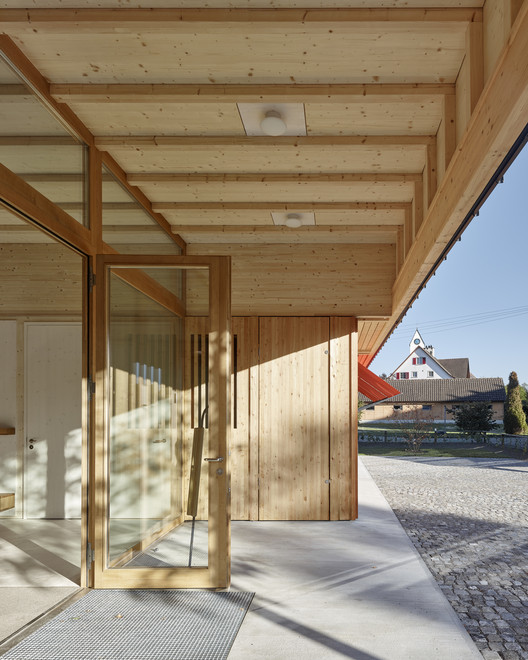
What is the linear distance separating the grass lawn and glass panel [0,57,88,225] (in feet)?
59.2

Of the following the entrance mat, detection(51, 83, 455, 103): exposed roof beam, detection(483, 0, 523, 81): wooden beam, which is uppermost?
detection(51, 83, 455, 103): exposed roof beam

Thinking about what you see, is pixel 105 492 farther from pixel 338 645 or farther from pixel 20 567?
pixel 338 645

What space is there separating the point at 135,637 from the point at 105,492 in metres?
1.13

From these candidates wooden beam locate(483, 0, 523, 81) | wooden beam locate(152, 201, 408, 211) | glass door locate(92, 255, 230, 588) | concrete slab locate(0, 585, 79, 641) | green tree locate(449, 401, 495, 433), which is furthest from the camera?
green tree locate(449, 401, 495, 433)

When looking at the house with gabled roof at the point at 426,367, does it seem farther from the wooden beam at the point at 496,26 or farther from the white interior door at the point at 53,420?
the wooden beam at the point at 496,26

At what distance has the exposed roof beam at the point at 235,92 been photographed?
359 cm

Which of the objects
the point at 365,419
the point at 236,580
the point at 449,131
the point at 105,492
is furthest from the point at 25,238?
the point at 365,419

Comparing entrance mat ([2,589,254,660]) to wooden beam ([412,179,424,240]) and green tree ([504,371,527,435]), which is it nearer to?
wooden beam ([412,179,424,240])

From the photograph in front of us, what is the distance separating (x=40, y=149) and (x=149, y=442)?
270cm

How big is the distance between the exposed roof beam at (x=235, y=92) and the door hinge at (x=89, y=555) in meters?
3.05

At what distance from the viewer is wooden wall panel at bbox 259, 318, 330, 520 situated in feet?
22.9

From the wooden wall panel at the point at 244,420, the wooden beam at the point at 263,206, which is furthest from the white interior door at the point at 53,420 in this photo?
the wooden beam at the point at 263,206

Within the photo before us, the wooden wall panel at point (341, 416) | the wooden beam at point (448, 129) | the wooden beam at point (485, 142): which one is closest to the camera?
the wooden beam at point (485, 142)

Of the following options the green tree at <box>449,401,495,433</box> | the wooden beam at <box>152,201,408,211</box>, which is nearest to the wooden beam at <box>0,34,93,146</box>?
the wooden beam at <box>152,201,408,211</box>
